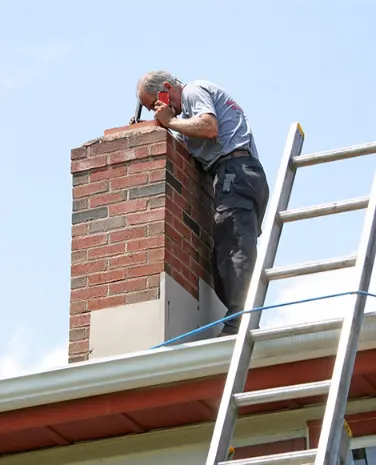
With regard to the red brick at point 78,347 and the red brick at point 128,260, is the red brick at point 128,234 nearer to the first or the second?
the red brick at point 128,260

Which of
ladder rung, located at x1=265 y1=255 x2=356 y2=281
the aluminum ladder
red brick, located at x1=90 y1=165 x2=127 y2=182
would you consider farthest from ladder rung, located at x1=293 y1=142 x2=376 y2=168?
red brick, located at x1=90 y1=165 x2=127 y2=182

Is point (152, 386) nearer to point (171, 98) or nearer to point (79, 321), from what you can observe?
point (79, 321)

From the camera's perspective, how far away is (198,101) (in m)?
7.69

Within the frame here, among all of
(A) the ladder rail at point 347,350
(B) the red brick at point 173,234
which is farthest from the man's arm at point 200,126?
(A) the ladder rail at point 347,350

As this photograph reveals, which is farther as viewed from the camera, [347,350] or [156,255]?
[156,255]

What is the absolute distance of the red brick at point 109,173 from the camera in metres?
7.70

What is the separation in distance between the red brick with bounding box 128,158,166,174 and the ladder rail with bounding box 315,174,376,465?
1778 mm

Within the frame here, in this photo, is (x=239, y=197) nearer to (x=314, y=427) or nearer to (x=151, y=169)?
(x=151, y=169)

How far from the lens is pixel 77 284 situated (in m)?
7.48

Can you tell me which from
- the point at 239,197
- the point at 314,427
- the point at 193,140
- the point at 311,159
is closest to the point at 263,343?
the point at 314,427

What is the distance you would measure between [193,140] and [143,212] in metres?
0.66

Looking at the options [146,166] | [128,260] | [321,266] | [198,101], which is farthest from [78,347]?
[321,266]

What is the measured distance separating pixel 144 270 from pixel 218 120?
3.60 feet

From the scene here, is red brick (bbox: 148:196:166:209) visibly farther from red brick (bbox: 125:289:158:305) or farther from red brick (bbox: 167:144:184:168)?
red brick (bbox: 125:289:158:305)
